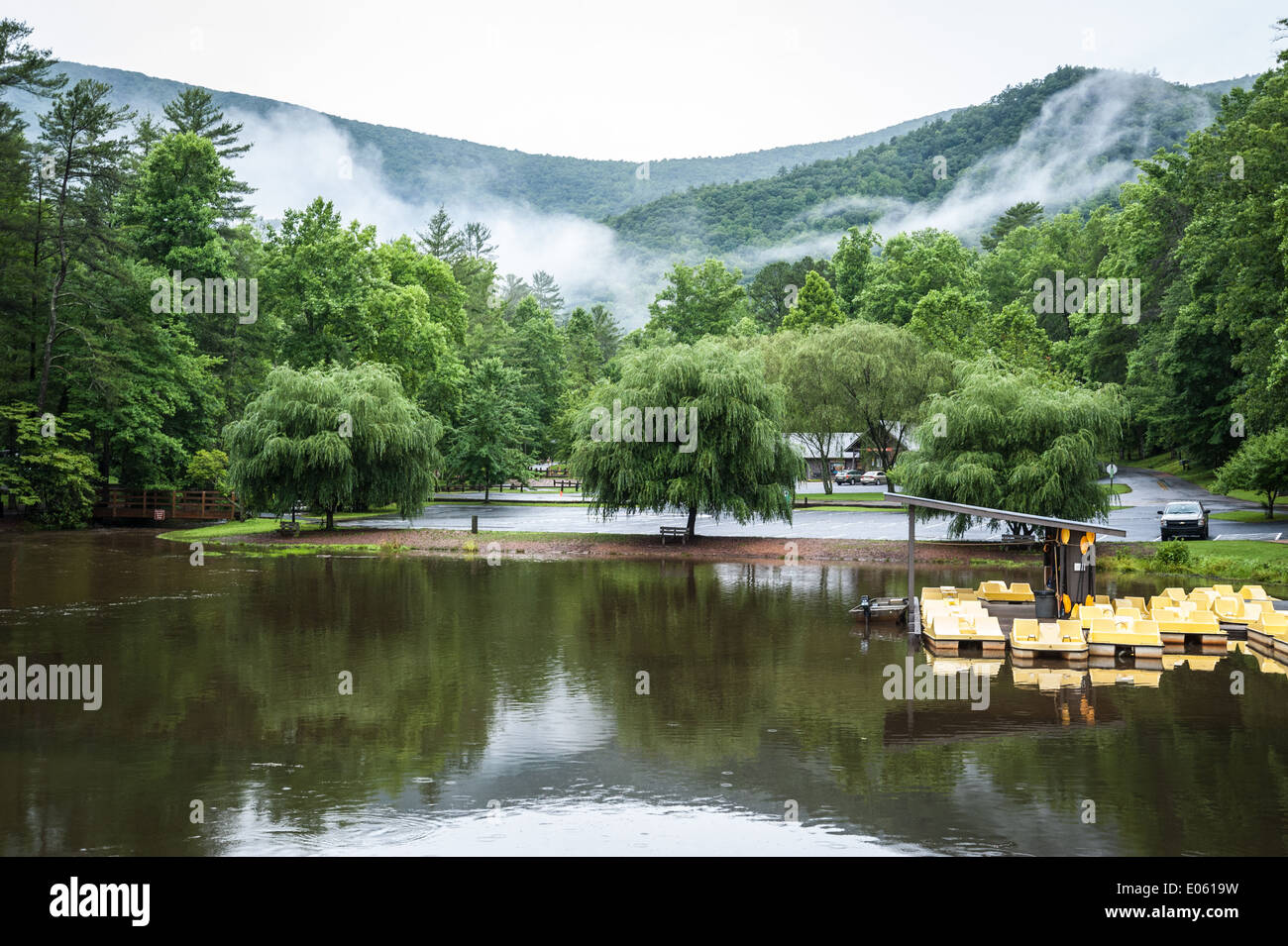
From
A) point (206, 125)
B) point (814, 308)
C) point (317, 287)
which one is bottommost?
point (317, 287)

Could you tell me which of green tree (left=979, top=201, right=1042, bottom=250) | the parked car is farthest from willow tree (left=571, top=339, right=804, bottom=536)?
green tree (left=979, top=201, right=1042, bottom=250)

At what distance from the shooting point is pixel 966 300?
251 ft

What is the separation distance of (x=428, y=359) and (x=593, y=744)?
56.2m

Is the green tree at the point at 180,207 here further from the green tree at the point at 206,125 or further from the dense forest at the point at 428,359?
the green tree at the point at 206,125

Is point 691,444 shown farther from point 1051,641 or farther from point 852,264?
point 852,264

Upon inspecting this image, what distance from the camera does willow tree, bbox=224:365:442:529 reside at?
4681 centimetres

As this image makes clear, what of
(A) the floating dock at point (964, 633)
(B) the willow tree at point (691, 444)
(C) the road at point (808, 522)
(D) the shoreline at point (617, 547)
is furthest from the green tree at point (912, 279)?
(A) the floating dock at point (964, 633)

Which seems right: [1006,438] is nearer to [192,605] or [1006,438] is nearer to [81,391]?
[192,605]

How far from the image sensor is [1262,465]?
139 ft

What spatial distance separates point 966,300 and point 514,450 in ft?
112

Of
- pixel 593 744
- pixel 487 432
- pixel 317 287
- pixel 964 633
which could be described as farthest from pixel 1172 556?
pixel 317 287

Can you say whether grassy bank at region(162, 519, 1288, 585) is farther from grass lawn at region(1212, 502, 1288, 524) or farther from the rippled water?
the rippled water
